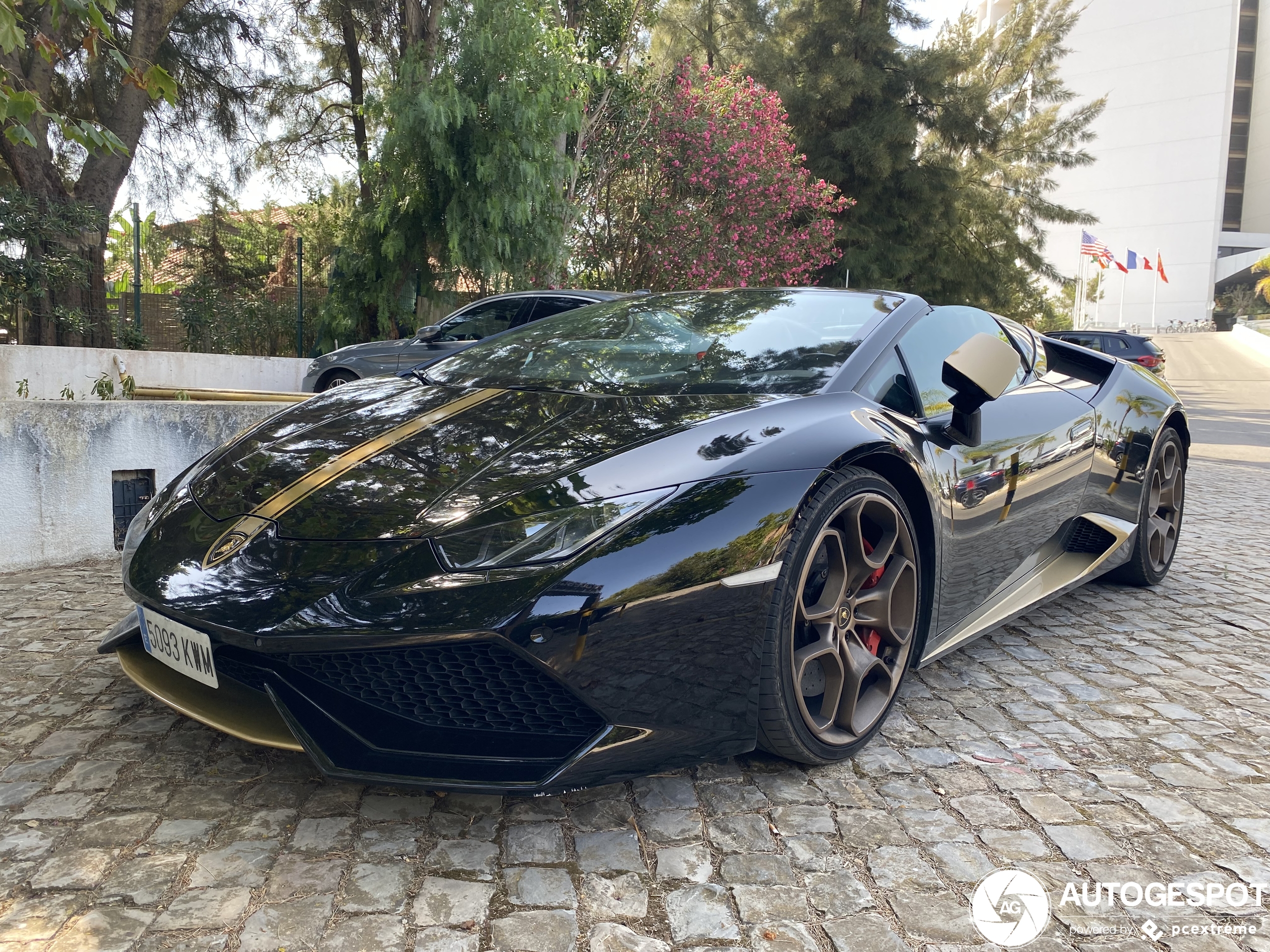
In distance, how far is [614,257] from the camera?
14.2 metres

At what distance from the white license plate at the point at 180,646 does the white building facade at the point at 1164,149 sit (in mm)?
70575

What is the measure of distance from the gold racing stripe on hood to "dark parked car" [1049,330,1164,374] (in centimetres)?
1352

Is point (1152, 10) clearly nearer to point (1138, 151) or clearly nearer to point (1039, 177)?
point (1138, 151)

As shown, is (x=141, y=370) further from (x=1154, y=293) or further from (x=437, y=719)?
(x=1154, y=293)

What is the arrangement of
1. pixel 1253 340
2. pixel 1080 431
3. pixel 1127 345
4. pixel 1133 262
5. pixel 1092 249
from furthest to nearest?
pixel 1133 262 < pixel 1253 340 < pixel 1092 249 < pixel 1127 345 < pixel 1080 431

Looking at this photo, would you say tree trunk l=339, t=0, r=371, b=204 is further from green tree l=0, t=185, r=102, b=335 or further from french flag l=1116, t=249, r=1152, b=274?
french flag l=1116, t=249, r=1152, b=274

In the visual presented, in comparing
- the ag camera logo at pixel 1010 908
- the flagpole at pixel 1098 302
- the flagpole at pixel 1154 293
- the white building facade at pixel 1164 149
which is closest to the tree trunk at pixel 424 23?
the ag camera logo at pixel 1010 908

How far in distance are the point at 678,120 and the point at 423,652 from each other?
13.0m

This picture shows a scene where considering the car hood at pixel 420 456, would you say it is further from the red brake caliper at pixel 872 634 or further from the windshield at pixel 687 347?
the red brake caliper at pixel 872 634

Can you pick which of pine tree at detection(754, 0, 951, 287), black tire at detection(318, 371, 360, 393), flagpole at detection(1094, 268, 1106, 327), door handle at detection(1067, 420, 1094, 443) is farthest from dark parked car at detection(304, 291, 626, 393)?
flagpole at detection(1094, 268, 1106, 327)

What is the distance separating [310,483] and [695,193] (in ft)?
42.0

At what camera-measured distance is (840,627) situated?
2.16 m

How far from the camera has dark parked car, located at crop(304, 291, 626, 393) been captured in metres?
7.34

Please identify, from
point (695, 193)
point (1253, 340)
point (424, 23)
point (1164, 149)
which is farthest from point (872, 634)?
point (1164, 149)
